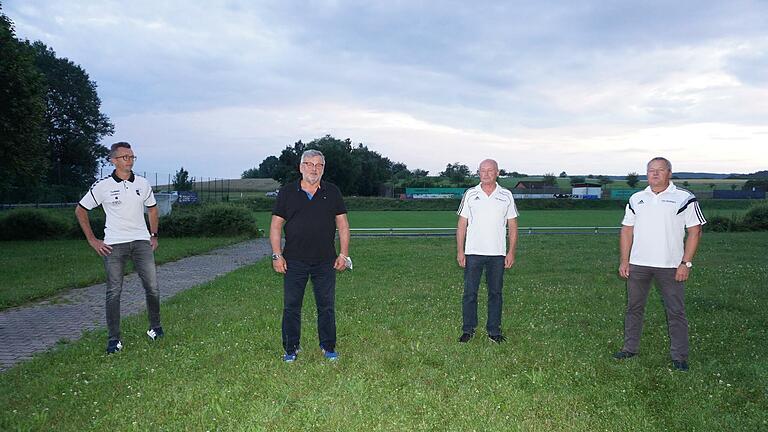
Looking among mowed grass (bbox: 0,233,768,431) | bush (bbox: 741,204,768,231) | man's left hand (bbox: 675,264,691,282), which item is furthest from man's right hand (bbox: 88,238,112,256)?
bush (bbox: 741,204,768,231)

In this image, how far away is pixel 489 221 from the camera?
650 cm

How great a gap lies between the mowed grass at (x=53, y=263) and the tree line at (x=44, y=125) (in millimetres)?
4036

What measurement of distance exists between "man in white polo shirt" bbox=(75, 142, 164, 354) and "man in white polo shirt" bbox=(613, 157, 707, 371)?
5.57 m

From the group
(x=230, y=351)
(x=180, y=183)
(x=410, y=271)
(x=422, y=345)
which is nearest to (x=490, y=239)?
(x=422, y=345)

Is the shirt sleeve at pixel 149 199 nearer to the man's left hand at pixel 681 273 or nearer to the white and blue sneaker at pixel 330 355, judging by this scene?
the white and blue sneaker at pixel 330 355

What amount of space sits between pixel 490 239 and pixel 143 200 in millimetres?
4140

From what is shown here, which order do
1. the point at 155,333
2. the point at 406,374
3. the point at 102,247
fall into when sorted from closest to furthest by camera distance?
the point at 406,374 → the point at 102,247 → the point at 155,333

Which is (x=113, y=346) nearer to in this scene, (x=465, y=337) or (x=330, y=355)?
(x=330, y=355)

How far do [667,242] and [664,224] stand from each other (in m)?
0.19

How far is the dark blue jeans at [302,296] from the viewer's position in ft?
19.0

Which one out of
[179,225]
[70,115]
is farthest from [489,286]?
[70,115]

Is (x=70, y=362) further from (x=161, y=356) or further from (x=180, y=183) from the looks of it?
(x=180, y=183)

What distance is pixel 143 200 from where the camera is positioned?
6547 mm

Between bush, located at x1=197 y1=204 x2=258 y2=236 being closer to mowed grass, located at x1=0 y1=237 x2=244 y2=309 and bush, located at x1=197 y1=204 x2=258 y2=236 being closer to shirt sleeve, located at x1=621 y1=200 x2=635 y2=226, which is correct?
mowed grass, located at x1=0 y1=237 x2=244 y2=309
